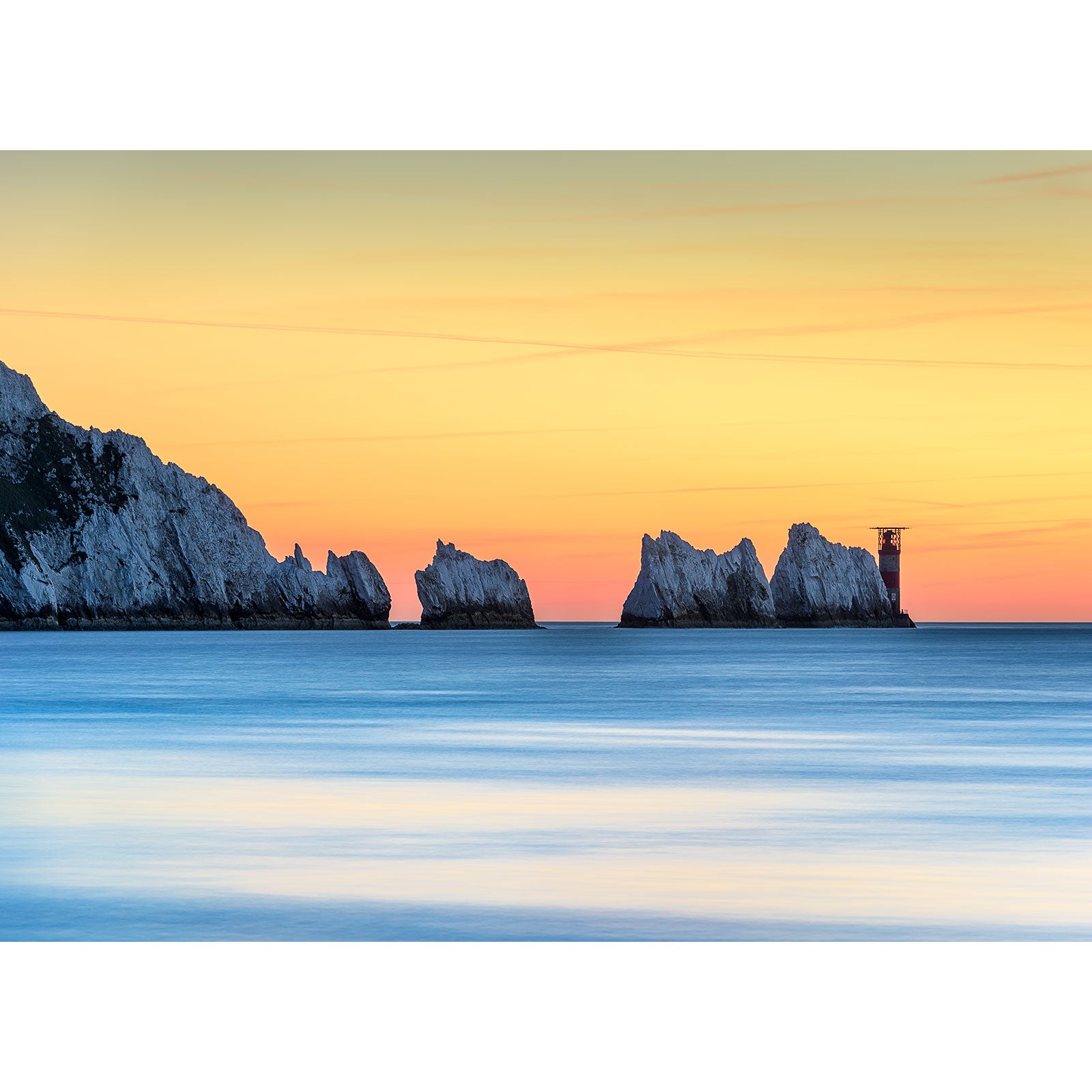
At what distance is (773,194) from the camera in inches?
531

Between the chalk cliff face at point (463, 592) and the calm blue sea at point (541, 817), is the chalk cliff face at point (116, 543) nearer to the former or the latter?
the chalk cliff face at point (463, 592)

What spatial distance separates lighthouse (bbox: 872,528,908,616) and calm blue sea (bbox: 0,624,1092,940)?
→ 44520 millimetres

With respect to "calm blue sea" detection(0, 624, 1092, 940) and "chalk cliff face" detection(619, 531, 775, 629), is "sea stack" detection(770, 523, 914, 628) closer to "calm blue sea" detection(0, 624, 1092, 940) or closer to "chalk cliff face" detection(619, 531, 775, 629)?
"chalk cliff face" detection(619, 531, 775, 629)

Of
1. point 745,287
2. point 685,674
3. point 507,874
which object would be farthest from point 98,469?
point 507,874

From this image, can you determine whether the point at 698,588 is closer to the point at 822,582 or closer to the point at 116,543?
the point at 822,582

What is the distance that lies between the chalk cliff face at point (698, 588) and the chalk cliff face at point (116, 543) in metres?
20.6

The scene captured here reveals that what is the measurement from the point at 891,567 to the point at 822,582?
8.52m

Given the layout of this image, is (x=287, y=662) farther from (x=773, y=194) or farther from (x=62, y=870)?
(x=62, y=870)

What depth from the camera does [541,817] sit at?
409 inches

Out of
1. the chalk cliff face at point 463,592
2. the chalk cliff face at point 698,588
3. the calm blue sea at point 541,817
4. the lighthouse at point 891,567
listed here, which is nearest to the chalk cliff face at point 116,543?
the chalk cliff face at point 463,592

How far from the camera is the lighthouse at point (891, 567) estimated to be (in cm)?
7025

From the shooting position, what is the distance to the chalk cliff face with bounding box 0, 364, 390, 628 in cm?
7288

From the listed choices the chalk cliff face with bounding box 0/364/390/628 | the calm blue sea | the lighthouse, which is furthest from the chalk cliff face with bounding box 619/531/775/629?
the calm blue sea

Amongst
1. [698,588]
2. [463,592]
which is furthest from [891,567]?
[463,592]
